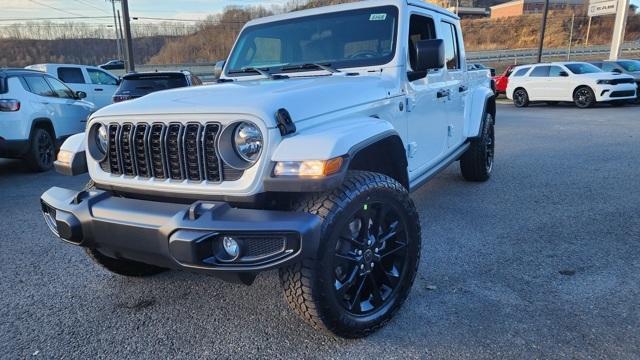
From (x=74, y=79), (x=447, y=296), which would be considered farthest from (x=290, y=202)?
(x=74, y=79)

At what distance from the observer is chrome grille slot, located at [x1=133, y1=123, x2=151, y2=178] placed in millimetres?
2514

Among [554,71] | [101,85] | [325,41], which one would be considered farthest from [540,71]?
[325,41]

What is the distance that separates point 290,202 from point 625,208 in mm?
4169

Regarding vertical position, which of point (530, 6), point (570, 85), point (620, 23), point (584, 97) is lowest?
point (584, 97)

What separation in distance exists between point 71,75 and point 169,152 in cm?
1191

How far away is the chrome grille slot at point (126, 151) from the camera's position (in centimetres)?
258

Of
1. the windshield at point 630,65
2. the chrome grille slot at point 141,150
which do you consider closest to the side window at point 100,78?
the chrome grille slot at point 141,150

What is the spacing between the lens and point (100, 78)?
43.0ft

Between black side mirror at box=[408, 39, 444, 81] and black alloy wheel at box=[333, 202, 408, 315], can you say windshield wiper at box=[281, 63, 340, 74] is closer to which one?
black side mirror at box=[408, 39, 444, 81]

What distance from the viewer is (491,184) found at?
5.97 m

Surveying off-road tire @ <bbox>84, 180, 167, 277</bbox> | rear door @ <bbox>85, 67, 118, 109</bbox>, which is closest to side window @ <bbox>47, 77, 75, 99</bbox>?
rear door @ <bbox>85, 67, 118, 109</bbox>

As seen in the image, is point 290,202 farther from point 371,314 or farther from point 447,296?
point 447,296

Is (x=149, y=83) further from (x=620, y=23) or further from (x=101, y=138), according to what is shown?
(x=620, y=23)

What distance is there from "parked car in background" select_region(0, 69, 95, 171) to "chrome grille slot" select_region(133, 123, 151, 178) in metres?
5.47
